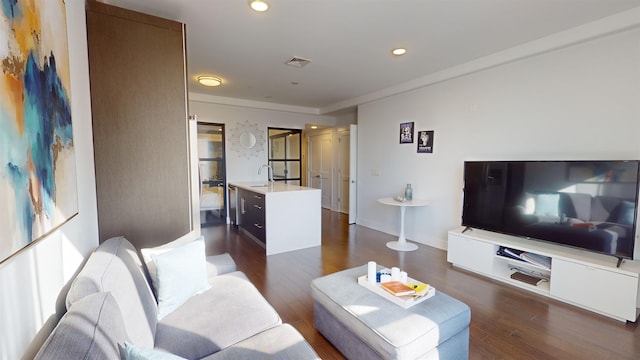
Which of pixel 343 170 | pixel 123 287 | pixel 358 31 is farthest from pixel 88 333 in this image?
pixel 343 170

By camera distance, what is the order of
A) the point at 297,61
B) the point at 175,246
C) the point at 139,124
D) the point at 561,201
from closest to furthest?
the point at 175,246 < the point at 139,124 < the point at 561,201 < the point at 297,61

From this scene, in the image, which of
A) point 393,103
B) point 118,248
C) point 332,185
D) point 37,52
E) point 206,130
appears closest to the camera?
point 37,52

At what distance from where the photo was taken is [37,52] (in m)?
1.03

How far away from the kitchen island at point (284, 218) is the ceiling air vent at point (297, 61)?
1.72 metres

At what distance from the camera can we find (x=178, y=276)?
1.68 meters

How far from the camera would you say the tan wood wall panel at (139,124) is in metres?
2.03

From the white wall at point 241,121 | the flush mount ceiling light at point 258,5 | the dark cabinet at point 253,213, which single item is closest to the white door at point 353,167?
the white wall at point 241,121

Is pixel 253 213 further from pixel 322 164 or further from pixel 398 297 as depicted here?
pixel 322 164

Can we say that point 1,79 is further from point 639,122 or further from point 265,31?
point 639,122

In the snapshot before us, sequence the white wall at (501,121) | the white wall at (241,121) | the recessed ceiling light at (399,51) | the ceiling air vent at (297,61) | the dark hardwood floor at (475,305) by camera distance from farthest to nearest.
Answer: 1. the white wall at (241,121)
2. the ceiling air vent at (297,61)
3. the recessed ceiling light at (399,51)
4. the white wall at (501,121)
5. the dark hardwood floor at (475,305)

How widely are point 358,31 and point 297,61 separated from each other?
1018 mm

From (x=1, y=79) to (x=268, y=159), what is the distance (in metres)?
5.46

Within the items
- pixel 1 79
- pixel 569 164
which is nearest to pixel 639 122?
pixel 569 164

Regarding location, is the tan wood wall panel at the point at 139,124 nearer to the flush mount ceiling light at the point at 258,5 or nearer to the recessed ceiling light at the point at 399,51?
the flush mount ceiling light at the point at 258,5
